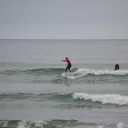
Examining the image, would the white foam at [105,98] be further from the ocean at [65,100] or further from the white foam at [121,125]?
the white foam at [121,125]

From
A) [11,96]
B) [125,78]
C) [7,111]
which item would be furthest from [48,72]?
[7,111]

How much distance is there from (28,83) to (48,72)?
589 centimetres

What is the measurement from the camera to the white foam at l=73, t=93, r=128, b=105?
59.2 ft

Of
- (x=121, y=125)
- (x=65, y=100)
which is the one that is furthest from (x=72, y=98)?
(x=121, y=125)

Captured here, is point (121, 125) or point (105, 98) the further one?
point (105, 98)

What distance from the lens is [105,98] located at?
18828mm

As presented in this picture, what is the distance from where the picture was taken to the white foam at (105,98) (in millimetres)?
18047

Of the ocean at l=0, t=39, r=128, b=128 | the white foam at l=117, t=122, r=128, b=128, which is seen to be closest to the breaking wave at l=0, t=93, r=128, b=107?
the ocean at l=0, t=39, r=128, b=128

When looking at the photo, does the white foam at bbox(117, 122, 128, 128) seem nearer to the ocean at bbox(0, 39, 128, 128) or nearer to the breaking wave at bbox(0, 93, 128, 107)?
the ocean at bbox(0, 39, 128, 128)

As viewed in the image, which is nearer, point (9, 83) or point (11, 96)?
point (11, 96)

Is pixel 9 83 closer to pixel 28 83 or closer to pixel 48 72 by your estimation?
pixel 28 83

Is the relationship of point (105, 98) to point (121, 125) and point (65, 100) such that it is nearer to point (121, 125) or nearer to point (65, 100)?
point (65, 100)

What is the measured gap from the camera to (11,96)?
793 inches

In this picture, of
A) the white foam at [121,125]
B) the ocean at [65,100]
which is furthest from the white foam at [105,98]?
the white foam at [121,125]
